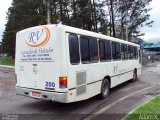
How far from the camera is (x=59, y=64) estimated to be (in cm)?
841

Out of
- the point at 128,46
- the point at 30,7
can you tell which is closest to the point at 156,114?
the point at 128,46

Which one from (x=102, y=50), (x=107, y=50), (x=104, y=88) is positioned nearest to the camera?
(x=102, y=50)

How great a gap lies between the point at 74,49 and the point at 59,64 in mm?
812

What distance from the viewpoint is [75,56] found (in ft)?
29.2

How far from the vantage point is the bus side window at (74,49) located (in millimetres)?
8700

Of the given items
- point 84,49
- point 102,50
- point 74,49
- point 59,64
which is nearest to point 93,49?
point 84,49

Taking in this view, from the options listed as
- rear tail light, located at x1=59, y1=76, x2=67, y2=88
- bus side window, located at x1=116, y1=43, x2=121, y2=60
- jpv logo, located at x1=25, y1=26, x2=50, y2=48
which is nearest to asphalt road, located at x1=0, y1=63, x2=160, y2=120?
rear tail light, located at x1=59, y1=76, x2=67, y2=88

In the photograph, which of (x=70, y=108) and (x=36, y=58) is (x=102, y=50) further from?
(x=36, y=58)

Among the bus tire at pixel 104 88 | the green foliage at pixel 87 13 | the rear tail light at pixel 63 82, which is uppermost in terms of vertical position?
the green foliage at pixel 87 13

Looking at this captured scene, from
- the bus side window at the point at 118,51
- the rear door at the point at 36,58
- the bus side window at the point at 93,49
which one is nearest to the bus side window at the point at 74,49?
the rear door at the point at 36,58

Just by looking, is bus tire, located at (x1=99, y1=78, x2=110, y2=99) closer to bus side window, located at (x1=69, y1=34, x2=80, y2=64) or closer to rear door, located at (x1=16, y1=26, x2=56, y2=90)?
bus side window, located at (x1=69, y1=34, x2=80, y2=64)

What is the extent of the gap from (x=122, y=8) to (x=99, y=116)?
35051mm

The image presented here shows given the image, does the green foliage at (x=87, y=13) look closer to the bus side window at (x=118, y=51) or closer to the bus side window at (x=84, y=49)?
the bus side window at (x=118, y=51)

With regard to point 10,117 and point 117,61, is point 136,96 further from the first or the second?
point 10,117
